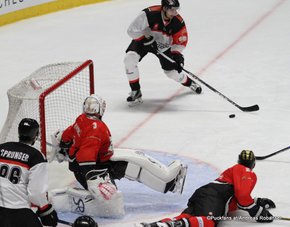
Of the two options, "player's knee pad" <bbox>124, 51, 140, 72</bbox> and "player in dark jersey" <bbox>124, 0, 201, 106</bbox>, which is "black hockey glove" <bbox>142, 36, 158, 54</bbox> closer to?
"player in dark jersey" <bbox>124, 0, 201, 106</bbox>

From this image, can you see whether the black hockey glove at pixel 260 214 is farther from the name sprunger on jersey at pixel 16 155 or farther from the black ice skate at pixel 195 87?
the black ice skate at pixel 195 87

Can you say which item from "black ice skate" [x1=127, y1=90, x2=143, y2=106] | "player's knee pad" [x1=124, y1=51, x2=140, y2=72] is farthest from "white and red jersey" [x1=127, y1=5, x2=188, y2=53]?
"black ice skate" [x1=127, y1=90, x2=143, y2=106]

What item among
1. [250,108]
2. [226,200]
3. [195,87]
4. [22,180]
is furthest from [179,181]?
[195,87]

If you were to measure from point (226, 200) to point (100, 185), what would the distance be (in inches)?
25.9

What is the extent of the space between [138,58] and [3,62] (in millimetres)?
1898

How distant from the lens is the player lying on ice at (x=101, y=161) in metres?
4.43

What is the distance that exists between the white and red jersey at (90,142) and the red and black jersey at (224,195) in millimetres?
534

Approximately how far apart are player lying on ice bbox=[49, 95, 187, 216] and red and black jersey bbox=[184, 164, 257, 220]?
1.10ft

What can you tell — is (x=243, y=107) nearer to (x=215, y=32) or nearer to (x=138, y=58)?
(x=138, y=58)

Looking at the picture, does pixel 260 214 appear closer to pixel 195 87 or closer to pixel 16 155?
pixel 16 155

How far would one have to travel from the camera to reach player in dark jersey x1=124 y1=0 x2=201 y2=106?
21.0 ft

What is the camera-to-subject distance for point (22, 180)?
3789mm

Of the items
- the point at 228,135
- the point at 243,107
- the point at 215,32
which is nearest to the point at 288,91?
the point at 243,107

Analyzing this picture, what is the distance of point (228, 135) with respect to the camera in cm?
596
